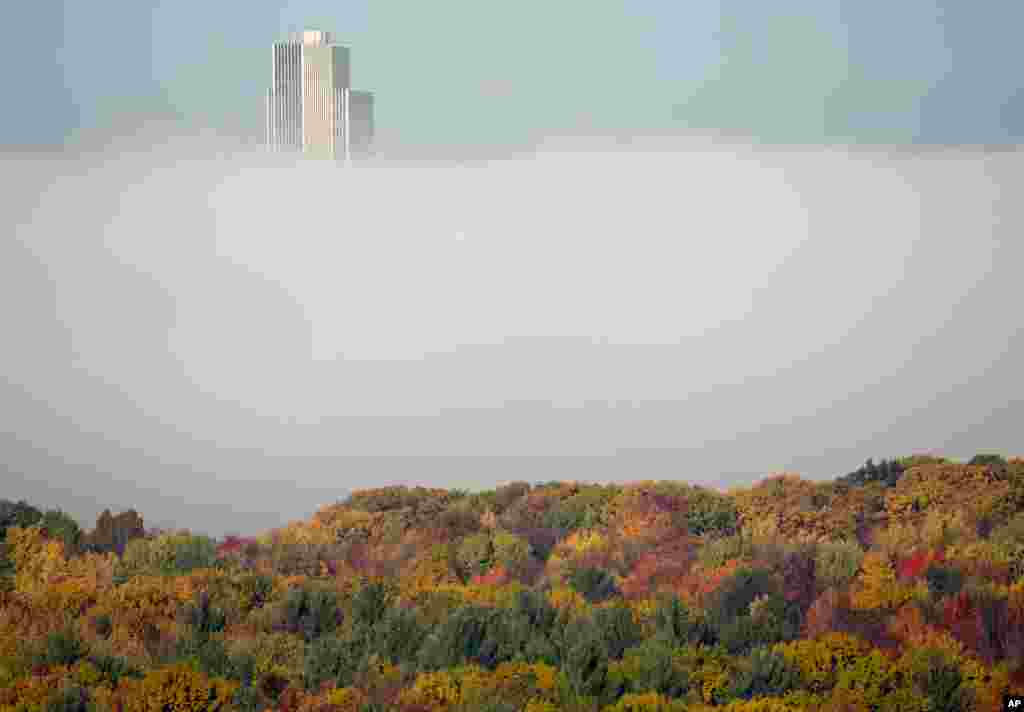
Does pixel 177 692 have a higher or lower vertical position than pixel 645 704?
higher

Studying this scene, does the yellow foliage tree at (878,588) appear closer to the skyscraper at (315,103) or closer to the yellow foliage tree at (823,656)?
the yellow foliage tree at (823,656)

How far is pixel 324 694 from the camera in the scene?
21.2 meters

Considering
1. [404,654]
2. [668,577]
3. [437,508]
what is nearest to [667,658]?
[404,654]

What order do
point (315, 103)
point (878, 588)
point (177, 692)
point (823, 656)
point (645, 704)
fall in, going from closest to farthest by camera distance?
point (177, 692) → point (645, 704) → point (823, 656) → point (878, 588) → point (315, 103)

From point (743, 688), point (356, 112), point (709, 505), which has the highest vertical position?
point (356, 112)

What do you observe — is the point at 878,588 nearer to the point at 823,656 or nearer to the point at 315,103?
the point at 823,656

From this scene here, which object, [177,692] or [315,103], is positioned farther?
[315,103]

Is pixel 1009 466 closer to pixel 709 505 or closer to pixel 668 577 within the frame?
pixel 709 505

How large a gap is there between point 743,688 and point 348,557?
15.0m

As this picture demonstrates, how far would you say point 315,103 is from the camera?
6266cm

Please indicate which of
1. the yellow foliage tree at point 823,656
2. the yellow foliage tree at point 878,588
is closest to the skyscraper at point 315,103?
the yellow foliage tree at point 878,588

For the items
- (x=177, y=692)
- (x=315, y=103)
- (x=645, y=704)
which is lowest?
(x=645, y=704)

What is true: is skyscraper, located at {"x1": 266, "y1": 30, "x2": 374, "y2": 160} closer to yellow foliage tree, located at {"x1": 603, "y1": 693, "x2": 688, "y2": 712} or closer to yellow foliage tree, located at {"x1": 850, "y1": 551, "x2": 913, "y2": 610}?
yellow foliage tree, located at {"x1": 850, "y1": 551, "x2": 913, "y2": 610}

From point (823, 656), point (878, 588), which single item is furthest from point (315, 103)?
point (823, 656)
